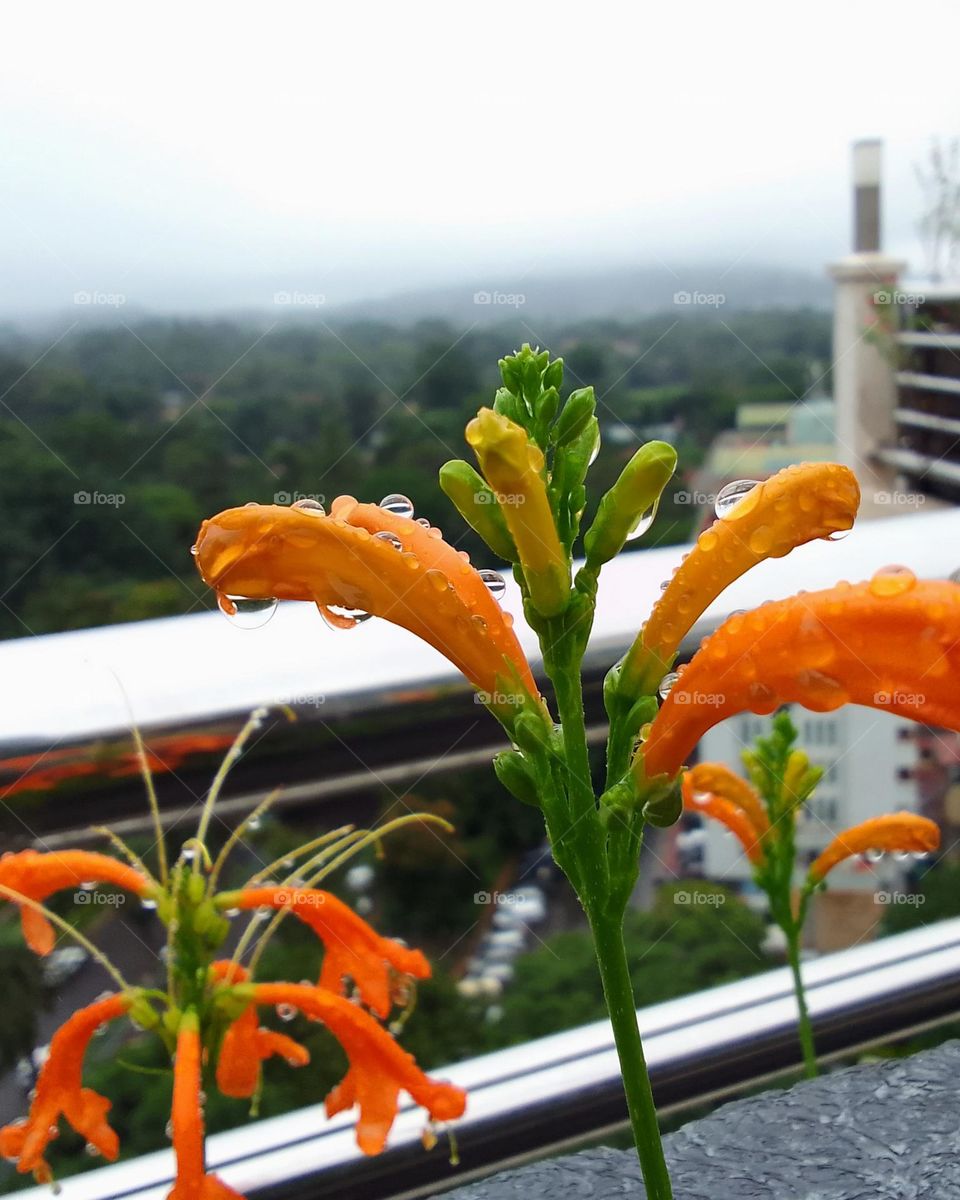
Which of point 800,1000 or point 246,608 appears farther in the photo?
point 800,1000

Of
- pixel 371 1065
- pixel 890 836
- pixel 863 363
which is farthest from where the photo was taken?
pixel 863 363

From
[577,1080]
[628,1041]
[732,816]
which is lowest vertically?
[577,1080]

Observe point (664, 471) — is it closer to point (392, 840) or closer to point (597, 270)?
point (392, 840)

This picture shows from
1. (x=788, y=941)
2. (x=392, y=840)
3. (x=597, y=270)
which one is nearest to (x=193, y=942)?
(x=788, y=941)

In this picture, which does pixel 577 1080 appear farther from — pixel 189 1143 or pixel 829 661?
pixel 829 661

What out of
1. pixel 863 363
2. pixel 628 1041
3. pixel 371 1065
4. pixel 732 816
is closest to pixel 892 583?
pixel 628 1041

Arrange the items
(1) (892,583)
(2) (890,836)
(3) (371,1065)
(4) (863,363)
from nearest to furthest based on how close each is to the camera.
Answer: (1) (892,583) < (3) (371,1065) < (2) (890,836) < (4) (863,363)

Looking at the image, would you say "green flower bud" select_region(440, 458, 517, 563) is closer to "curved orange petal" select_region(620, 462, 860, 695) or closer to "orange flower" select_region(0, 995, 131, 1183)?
"curved orange petal" select_region(620, 462, 860, 695)
